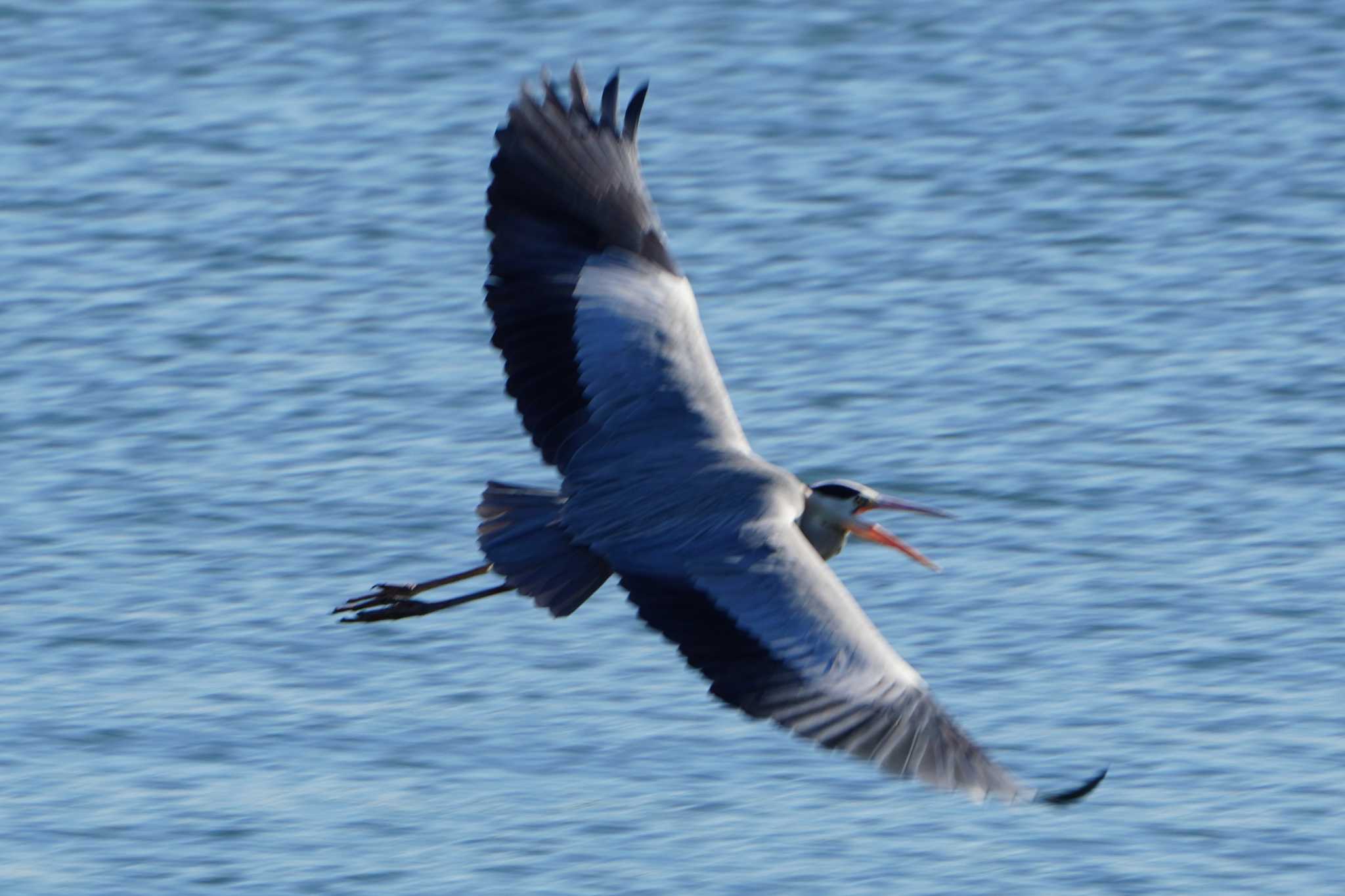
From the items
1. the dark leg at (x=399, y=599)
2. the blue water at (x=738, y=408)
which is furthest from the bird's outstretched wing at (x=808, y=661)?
the blue water at (x=738, y=408)

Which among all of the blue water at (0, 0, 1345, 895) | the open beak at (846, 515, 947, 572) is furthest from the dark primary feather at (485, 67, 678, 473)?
the blue water at (0, 0, 1345, 895)

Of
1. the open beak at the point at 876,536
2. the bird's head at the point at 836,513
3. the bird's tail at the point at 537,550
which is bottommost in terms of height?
the open beak at the point at 876,536

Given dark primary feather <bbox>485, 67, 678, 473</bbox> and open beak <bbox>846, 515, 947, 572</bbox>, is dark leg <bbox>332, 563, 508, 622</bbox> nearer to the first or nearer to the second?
dark primary feather <bbox>485, 67, 678, 473</bbox>

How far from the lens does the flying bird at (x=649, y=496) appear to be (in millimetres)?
6422

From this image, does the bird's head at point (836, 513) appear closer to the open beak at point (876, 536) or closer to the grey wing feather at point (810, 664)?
the open beak at point (876, 536)

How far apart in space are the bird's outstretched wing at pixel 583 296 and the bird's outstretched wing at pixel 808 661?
0.74 meters

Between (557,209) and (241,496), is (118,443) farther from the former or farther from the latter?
(557,209)

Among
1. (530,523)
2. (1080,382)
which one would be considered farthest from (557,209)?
(1080,382)

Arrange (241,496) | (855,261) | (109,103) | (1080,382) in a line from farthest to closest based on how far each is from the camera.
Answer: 1. (109,103)
2. (855,261)
3. (1080,382)
4. (241,496)

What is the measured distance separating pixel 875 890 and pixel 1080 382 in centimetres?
393

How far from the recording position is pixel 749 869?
8.07 metres

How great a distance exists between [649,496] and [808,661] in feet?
2.94

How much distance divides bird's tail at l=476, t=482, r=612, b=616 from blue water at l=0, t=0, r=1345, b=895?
4.06 ft

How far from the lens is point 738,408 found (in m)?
11.1
